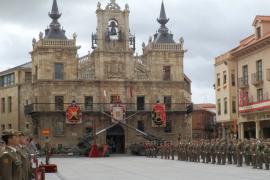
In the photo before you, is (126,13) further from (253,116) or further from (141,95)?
(253,116)

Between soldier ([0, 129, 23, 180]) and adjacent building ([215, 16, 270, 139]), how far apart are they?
3327 centimetres

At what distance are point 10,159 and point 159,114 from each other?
4742 cm

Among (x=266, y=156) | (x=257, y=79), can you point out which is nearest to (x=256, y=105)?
(x=257, y=79)

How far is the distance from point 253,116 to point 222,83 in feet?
26.5

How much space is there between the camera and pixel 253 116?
42938mm

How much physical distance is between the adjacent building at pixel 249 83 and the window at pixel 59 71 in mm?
15495

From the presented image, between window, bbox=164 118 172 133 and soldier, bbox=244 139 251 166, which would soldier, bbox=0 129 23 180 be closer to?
soldier, bbox=244 139 251 166

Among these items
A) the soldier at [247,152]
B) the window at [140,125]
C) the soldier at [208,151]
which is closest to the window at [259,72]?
the soldier at [208,151]

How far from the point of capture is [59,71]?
57.0m

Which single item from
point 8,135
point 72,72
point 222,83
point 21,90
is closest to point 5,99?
point 21,90

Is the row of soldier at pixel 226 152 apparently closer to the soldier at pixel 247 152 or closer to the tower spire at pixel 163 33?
the soldier at pixel 247 152

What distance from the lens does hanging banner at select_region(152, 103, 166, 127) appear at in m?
54.2

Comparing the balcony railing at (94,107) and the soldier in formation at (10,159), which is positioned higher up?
the balcony railing at (94,107)

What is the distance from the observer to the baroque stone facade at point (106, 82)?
5625 cm
